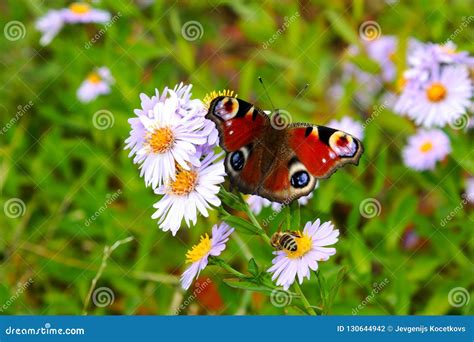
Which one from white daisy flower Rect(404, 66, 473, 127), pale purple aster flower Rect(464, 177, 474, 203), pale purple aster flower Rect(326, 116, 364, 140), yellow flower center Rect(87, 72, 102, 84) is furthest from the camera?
yellow flower center Rect(87, 72, 102, 84)

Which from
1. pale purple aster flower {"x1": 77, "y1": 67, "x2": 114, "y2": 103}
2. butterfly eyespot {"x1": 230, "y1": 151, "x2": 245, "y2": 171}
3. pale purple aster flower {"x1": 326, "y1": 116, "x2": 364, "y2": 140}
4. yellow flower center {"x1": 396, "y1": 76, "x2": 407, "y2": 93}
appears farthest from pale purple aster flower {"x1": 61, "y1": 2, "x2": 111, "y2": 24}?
butterfly eyespot {"x1": 230, "y1": 151, "x2": 245, "y2": 171}

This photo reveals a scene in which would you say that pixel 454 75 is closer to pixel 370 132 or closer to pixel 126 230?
pixel 370 132

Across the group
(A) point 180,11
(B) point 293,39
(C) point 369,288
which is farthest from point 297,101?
(C) point 369,288

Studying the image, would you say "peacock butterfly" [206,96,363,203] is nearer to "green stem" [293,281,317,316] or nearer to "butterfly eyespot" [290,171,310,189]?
"butterfly eyespot" [290,171,310,189]

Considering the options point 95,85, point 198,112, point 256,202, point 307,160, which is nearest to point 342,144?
point 307,160

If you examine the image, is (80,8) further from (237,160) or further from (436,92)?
(237,160)

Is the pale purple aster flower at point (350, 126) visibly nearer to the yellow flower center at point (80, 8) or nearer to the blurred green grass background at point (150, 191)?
the blurred green grass background at point (150, 191)

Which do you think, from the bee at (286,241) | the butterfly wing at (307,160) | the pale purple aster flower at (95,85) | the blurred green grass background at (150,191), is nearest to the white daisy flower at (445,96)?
the blurred green grass background at (150,191)
